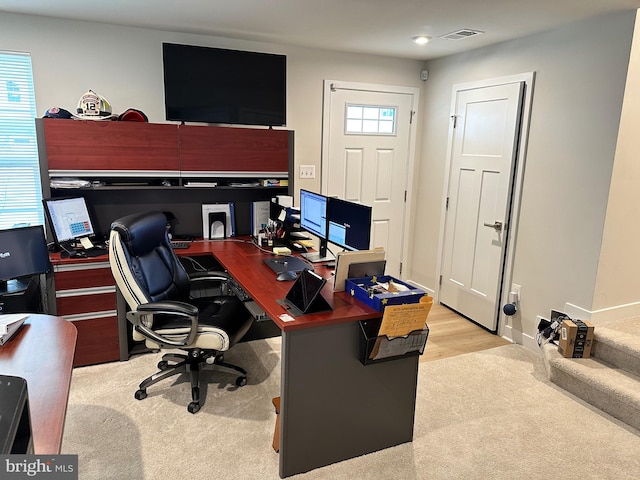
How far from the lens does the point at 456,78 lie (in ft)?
13.8

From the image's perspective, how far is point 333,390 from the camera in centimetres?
218

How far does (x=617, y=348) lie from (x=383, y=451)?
69.4 inches

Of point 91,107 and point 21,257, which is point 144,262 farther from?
point 91,107

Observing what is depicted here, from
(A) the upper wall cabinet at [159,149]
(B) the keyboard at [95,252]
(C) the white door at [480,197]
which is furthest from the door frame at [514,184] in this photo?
(B) the keyboard at [95,252]

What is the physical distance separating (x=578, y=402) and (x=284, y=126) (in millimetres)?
3052

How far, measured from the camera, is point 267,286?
253cm

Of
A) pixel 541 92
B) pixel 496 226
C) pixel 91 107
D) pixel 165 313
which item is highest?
pixel 541 92

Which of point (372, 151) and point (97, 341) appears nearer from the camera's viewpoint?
point (97, 341)

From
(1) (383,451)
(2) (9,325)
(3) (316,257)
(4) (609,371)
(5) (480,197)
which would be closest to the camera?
(2) (9,325)

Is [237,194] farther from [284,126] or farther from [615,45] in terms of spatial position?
[615,45]

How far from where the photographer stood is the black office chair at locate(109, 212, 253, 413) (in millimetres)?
2459

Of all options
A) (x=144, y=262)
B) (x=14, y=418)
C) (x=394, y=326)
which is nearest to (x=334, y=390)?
(x=394, y=326)

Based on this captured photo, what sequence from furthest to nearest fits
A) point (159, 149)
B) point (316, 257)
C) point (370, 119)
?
point (370, 119) < point (159, 149) < point (316, 257)
